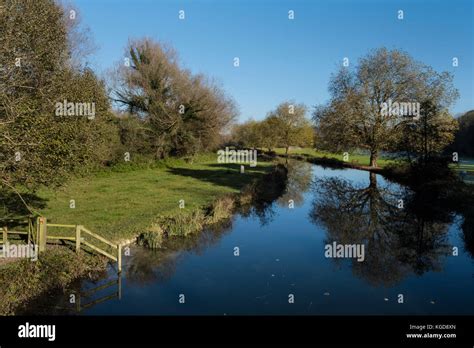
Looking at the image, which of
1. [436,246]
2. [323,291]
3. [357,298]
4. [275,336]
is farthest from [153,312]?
[436,246]

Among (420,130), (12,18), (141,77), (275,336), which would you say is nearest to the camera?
(275,336)

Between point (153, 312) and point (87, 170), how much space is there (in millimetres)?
8269

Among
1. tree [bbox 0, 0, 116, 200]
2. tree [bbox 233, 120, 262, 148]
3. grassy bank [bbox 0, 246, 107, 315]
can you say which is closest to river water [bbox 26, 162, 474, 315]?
→ grassy bank [bbox 0, 246, 107, 315]

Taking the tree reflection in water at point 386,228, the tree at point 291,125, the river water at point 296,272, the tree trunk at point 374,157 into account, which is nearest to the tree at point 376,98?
the tree trunk at point 374,157

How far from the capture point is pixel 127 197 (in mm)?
29172

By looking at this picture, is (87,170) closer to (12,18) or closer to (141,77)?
(12,18)

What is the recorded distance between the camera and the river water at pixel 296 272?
12.3 meters

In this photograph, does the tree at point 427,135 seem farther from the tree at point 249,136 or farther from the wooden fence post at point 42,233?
the tree at point 249,136

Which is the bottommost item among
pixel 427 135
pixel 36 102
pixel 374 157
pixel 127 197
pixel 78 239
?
pixel 78 239

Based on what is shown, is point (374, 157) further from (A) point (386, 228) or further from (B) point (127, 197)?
(B) point (127, 197)

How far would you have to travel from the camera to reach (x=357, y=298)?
12945 millimetres

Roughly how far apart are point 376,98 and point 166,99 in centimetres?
2957

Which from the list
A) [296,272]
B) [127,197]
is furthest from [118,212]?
[296,272]

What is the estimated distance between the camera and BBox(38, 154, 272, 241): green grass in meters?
20.1
